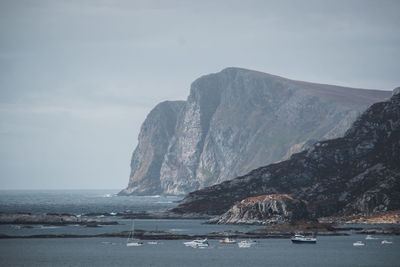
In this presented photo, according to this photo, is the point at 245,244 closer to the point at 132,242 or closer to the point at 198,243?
the point at 198,243

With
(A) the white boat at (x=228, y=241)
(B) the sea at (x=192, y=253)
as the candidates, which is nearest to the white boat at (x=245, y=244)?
(B) the sea at (x=192, y=253)

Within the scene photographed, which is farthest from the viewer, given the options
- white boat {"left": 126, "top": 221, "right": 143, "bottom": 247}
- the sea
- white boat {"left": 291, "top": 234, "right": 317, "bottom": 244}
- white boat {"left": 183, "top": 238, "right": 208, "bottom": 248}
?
white boat {"left": 291, "top": 234, "right": 317, "bottom": 244}

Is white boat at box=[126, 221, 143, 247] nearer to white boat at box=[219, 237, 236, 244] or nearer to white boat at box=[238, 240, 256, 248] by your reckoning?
white boat at box=[219, 237, 236, 244]

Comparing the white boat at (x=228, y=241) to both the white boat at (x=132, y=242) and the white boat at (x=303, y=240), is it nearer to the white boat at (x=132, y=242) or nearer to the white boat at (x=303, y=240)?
the white boat at (x=303, y=240)

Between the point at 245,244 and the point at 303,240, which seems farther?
the point at 303,240

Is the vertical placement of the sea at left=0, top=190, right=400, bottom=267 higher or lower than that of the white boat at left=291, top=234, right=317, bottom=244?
lower

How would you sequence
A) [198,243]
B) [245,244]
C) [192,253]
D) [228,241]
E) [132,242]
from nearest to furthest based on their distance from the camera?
[192,253] → [198,243] → [245,244] → [228,241] → [132,242]

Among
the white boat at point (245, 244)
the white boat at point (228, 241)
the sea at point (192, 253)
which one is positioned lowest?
→ the sea at point (192, 253)

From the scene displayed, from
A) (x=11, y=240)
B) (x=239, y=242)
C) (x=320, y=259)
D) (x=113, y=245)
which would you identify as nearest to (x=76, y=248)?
(x=113, y=245)

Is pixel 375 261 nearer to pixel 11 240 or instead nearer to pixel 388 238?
pixel 388 238

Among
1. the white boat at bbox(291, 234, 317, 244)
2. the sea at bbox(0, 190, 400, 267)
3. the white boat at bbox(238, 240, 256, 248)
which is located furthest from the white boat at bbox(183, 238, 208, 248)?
the white boat at bbox(291, 234, 317, 244)

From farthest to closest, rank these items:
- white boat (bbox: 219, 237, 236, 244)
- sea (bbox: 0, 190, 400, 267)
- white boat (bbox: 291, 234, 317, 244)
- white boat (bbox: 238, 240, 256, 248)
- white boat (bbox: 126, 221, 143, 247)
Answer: white boat (bbox: 291, 234, 317, 244) → white boat (bbox: 219, 237, 236, 244) → white boat (bbox: 126, 221, 143, 247) → white boat (bbox: 238, 240, 256, 248) → sea (bbox: 0, 190, 400, 267)

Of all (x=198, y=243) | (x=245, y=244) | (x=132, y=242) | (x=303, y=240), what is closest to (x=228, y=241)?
(x=245, y=244)
